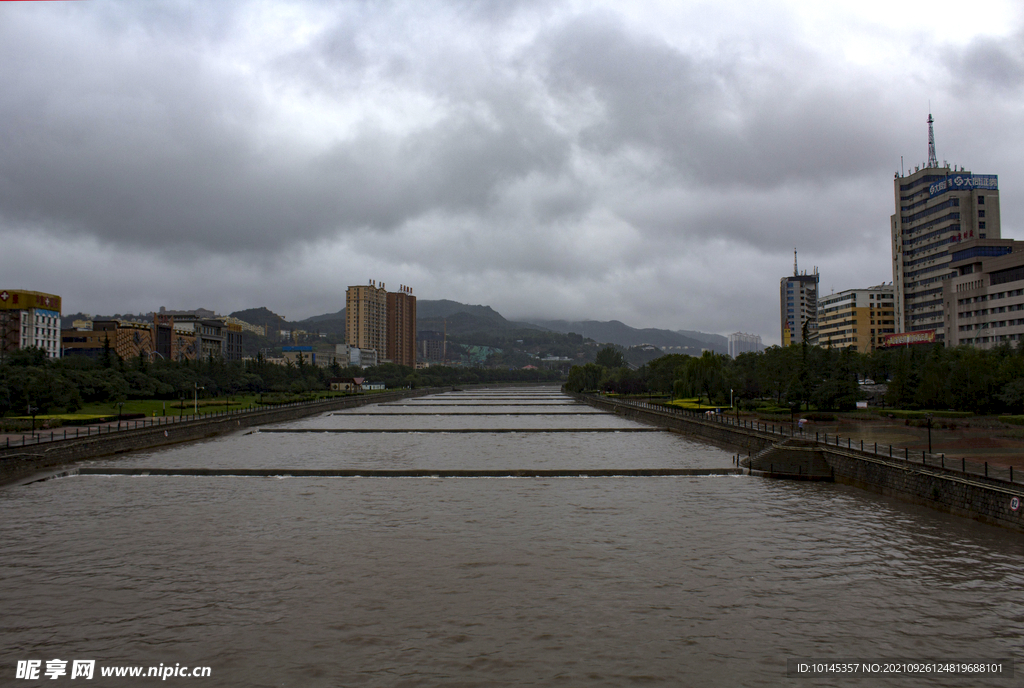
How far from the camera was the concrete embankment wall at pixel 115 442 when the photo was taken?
3669 cm

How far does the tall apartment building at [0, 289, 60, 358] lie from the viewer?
433ft

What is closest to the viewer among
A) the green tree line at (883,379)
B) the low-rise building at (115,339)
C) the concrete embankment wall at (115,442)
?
the concrete embankment wall at (115,442)

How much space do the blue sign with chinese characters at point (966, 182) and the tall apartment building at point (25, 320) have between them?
174487 millimetres

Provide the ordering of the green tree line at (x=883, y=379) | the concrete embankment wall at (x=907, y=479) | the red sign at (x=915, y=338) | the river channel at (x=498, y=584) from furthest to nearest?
the red sign at (x=915, y=338)
the green tree line at (x=883, y=379)
the concrete embankment wall at (x=907, y=479)
the river channel at (x=498, y=584)

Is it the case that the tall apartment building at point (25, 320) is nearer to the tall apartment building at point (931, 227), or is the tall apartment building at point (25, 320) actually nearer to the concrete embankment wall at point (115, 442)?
the concrete embankment wall at point (115, 442)

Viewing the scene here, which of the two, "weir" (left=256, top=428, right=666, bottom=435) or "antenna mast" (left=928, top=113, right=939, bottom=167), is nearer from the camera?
"weir" (left=256, top=428, right=666, bottom=435)

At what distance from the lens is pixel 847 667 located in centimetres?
1386

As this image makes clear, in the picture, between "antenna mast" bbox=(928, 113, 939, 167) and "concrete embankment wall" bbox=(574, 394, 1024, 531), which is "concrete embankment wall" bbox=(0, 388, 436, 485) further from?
"antenna mast" bbox=(928, 113, 939, 167)

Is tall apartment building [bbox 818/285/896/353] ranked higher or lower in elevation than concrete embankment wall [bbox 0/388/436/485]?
higher

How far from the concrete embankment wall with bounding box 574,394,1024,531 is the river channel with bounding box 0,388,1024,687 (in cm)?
76

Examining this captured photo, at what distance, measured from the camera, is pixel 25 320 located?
441 feet

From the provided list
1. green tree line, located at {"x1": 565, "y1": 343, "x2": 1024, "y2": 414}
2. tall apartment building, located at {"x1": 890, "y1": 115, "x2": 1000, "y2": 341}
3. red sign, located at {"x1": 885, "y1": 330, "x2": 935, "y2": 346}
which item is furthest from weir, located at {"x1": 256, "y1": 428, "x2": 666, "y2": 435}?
tall apartment building, located at {"x1": 890, "y1": 115, "x2": 1000, "y2": 341}
